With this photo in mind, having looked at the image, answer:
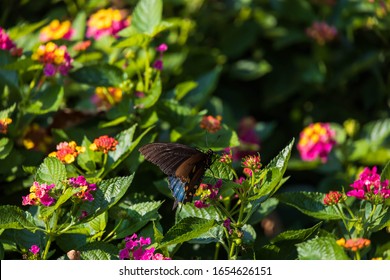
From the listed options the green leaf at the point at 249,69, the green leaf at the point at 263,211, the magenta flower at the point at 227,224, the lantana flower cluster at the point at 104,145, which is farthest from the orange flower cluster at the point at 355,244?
the green leaf at the point at 249,69

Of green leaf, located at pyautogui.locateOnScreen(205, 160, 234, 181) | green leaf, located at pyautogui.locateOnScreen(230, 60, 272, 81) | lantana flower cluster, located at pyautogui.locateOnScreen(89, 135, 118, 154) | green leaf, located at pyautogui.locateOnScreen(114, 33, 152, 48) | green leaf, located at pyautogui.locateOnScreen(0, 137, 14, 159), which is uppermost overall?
green leaf, located at pyautogui.locateOnScreen(114, 33, 152, 48)

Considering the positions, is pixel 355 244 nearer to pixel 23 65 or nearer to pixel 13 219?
pixel 13 219

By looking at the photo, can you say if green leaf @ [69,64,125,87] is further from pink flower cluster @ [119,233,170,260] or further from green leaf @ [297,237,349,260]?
green leaf @ [297,237,349,260]

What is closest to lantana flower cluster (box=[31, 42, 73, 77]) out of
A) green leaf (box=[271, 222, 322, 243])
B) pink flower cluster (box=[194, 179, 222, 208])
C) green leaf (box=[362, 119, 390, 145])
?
pink flower cluster (box=[194, 179, 222, 208])
